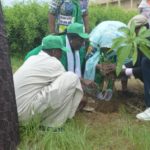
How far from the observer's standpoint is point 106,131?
5520mm

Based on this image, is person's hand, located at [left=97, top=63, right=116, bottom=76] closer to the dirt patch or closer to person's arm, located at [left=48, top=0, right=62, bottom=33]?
the dirt patch

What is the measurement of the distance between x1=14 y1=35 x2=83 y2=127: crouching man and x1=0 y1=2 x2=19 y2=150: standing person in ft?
1.12

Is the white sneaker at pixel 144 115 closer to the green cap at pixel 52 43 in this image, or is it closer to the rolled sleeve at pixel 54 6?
the green cap at pixel 52 43

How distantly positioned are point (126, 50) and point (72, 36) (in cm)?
165

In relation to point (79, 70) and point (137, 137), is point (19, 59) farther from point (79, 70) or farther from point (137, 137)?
point (137, 137)

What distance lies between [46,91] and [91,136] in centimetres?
59

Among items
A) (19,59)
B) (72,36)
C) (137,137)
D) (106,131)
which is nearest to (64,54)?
(72,36)

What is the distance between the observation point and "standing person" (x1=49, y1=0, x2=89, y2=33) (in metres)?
6.83

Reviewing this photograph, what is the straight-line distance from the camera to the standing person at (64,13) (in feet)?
22.4

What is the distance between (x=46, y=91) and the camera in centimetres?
536

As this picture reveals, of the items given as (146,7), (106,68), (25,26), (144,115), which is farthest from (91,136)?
(25,26)

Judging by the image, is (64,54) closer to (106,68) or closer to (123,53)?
(106,68)

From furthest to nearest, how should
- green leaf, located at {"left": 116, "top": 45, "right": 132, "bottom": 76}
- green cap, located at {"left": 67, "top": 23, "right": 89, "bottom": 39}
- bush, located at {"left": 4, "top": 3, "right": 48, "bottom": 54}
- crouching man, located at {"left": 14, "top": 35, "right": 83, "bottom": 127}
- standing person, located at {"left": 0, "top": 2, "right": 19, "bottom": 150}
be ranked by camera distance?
bush, located at {"left": 4, "top": 3, "right": 48, "bottom": 54} → green cap, located at {"left": 67, "top": 23, "right": 89, "bottom": 39} → crouching man, located at {"left": 14, "top": 35, "right": 83, "bottom": 127} → standing person, located at {"left": 0, "top": 2, "right": 19, "bottom": 150} → green leaf, located at {"left": 116, "top": 45, "right": 132, "bottom": 76}

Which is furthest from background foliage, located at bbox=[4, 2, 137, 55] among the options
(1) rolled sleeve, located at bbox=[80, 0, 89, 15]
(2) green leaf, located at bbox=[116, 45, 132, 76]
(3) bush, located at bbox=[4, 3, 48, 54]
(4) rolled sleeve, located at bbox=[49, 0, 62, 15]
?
(2) green leaf, located at bbox=[116, 45, 132, 76]
